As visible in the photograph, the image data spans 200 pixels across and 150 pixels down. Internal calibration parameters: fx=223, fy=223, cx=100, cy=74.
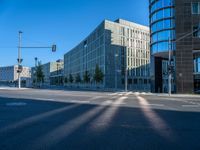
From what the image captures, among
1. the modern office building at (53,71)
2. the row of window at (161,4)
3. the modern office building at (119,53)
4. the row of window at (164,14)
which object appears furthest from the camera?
the modern office building at (53,71)

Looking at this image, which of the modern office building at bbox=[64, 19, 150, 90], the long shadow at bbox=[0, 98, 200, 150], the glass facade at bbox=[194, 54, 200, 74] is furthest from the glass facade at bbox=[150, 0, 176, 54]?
the long shadow at bbox=[0, 98, 200, 150]

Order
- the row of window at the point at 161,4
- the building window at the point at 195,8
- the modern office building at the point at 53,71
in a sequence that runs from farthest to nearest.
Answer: the modern office building at the point at 53,71 < the row of window at the point at 161,4 < the building window at the point at 195,8

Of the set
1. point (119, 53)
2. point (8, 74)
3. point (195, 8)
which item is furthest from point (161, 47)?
point (8, 74)

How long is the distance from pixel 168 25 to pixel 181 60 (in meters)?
9.12

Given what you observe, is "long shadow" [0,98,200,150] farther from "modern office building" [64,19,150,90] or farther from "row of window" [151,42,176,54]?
"modern office building" [64,19,150,90]

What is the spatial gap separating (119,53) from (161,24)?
130 feet

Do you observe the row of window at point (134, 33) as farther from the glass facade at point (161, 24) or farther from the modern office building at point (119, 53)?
the glass facade at point (161, 24)

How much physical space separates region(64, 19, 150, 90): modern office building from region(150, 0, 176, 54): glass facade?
2589 centimetres

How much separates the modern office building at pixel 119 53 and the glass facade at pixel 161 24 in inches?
1019

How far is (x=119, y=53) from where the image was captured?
274 ft

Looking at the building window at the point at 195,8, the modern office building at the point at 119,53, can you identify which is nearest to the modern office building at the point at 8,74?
the modern office building at the point at 119,53

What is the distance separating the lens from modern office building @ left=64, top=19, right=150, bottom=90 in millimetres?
79125

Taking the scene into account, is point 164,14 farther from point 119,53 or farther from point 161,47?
point 119,53

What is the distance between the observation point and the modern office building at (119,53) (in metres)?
79.1
